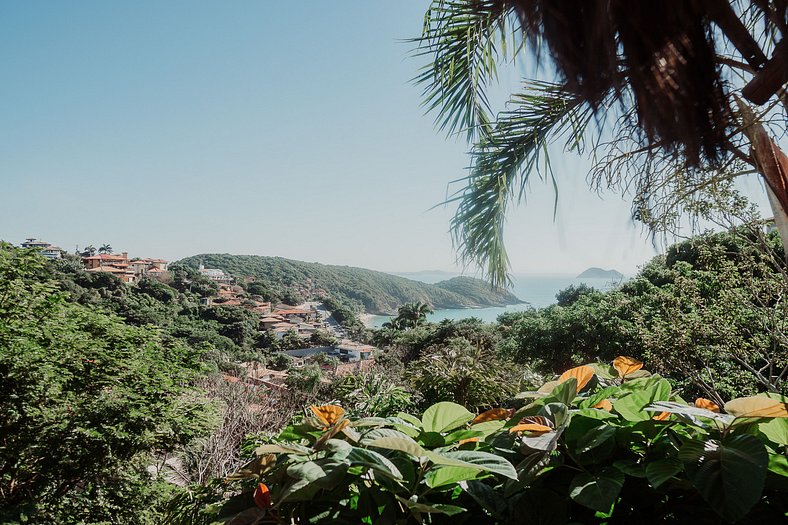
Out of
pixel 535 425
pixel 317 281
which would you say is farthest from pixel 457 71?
pixel 317 281

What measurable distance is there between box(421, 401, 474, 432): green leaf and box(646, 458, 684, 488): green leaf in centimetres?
22

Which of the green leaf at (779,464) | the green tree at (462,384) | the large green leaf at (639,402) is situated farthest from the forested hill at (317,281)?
the green leaf at (779,464)

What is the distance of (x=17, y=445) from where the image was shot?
373 cm

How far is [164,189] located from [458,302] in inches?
923

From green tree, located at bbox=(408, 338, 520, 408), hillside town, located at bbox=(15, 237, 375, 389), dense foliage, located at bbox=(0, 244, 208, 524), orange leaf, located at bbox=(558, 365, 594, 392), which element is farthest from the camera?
hillside town, located at bbox=(15, 237, 375, 389)

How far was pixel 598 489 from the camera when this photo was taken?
0.42m

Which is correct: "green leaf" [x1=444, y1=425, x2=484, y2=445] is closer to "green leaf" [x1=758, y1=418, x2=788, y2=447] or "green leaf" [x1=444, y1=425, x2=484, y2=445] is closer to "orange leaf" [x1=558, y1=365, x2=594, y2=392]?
"orange leaf" [x1=558, y1=365, x2=594, y2=392]

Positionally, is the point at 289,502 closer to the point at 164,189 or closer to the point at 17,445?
the point at 17,445

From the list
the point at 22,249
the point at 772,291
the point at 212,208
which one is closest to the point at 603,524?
the point at 772,291

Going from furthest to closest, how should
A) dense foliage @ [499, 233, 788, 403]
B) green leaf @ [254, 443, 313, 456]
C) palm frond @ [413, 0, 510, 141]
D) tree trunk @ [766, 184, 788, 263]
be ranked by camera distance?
dense foliage @ [499, 233, 788, 403] < palm frond @ [413, 0, 510, 141] < tree trunk @ [766, 184, 788, 263] < green leaf @ [254, 443, 313, 456]

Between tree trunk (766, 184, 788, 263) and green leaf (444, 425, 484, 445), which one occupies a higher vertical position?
tree trunk (766, 184, 788, 263)

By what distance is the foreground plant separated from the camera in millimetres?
422

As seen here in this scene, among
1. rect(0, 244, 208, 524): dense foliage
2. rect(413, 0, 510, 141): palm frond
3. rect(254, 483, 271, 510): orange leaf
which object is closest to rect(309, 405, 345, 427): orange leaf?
rect(254, 483, 271, 510): orange leaf

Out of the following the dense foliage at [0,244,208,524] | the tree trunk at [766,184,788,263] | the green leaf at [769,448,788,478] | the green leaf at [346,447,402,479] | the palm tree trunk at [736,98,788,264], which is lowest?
the dense foliage at [0,244,208,524]
